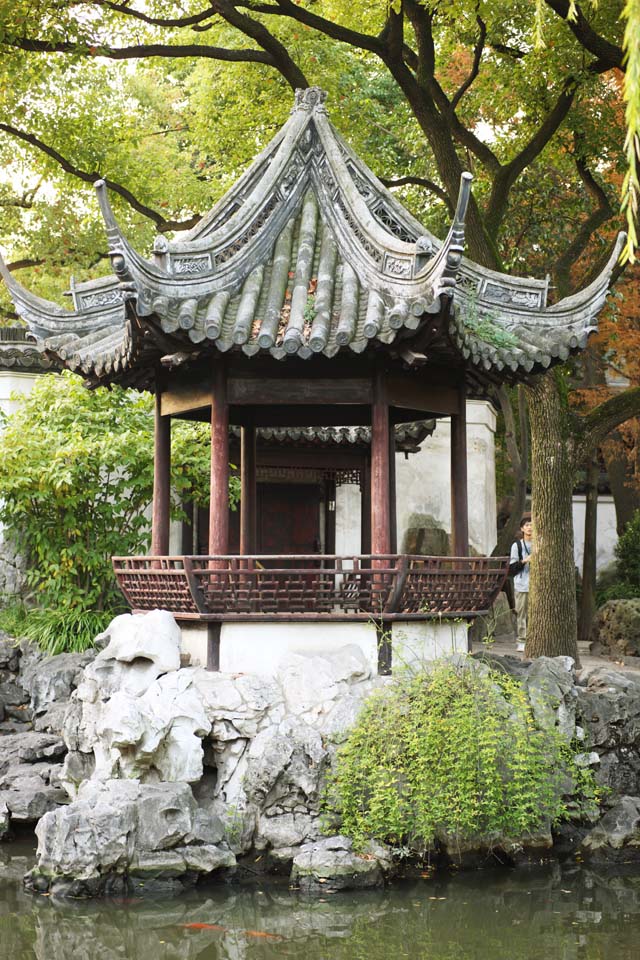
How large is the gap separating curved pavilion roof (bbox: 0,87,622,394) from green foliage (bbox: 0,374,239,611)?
2134mm

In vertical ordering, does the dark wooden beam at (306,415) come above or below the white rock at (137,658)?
above

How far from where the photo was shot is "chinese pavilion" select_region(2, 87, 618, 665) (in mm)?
7945

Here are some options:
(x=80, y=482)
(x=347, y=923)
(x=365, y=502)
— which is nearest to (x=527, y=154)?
(x=365, y=502)

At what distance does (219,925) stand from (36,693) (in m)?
4.75

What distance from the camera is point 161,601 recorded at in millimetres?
8805

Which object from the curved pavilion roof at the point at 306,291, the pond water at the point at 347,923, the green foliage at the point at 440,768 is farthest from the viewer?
the curved pavilion roof at the point at 306,291

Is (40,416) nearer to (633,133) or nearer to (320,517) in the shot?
(320,517)

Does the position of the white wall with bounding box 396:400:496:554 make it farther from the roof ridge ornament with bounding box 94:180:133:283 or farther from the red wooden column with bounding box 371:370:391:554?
the roof ridge ornament with bounding box 94:180:133:283

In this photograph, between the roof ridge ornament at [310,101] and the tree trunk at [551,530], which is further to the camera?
the tree trunk at [551,530]

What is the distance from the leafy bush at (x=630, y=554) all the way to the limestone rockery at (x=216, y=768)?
9.68 meters

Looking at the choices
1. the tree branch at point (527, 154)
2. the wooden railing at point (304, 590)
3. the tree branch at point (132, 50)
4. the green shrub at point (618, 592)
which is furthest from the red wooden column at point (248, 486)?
the green shrub at point (618, 592)

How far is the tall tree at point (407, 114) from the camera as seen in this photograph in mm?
11719

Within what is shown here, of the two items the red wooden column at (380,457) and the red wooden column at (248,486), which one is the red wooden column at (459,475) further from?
the red wooden column at (248,486)

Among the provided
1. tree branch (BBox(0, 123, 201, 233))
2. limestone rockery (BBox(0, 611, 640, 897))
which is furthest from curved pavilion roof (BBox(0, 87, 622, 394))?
tree branch (BBox(0, 123, 201, 233))
